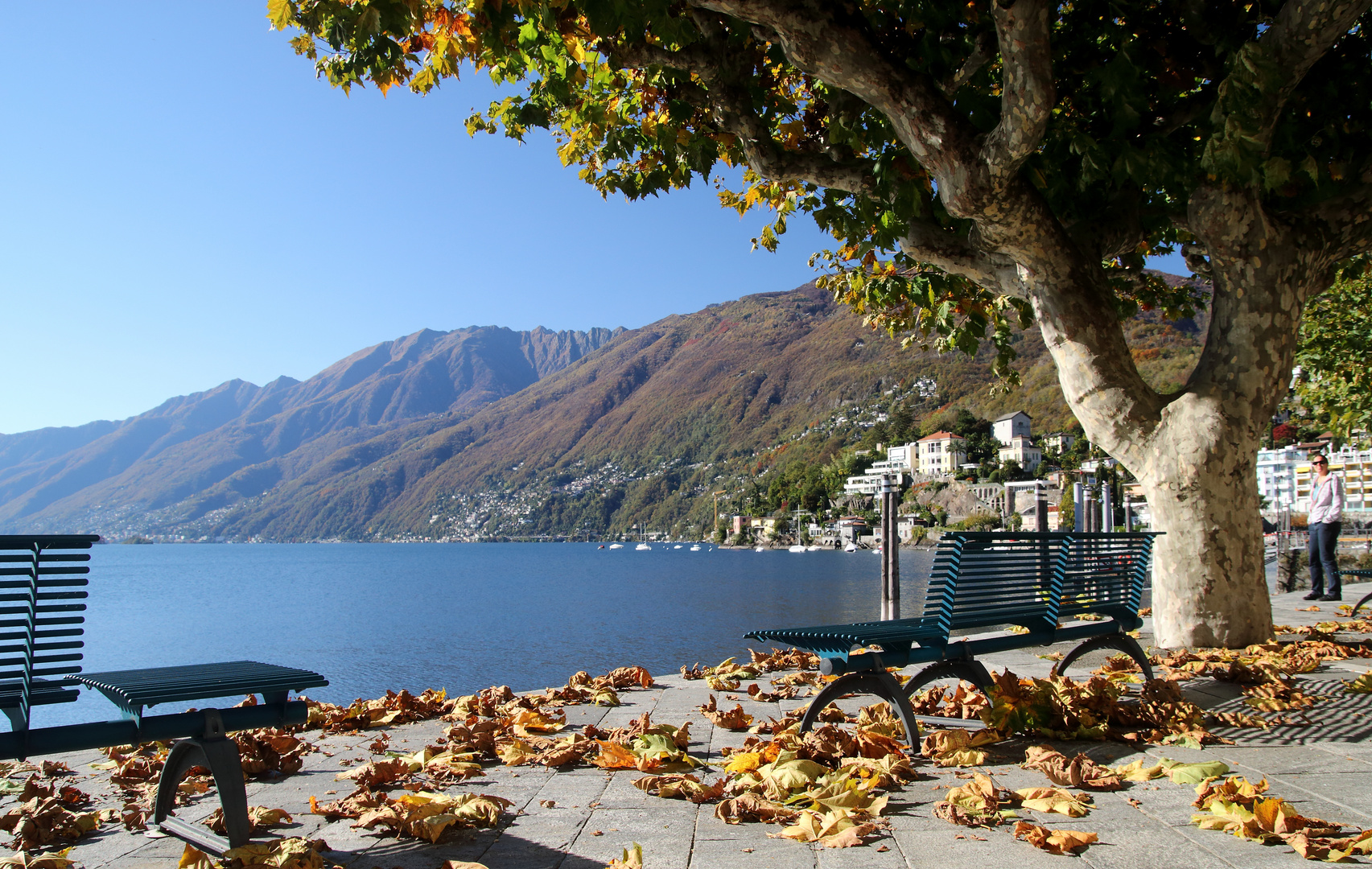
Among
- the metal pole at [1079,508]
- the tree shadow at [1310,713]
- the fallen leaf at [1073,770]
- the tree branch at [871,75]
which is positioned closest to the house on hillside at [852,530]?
the metal pole at [1079,508]

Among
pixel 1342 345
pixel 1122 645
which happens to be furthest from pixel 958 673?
pixel 1342 345

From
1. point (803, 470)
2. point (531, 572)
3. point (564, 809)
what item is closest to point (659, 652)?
point (564, 809)

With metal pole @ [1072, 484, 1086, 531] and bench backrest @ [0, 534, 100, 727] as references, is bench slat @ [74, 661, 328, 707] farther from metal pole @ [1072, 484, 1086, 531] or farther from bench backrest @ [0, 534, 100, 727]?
metal pole @ [1072, 484, 1086, 531]

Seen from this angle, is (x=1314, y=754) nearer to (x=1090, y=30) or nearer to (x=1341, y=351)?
(x=1090, y=30)

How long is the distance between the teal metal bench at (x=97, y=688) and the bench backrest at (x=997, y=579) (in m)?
2.74

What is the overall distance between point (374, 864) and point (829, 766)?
1.78 meters

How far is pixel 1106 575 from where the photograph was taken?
5.18 meters

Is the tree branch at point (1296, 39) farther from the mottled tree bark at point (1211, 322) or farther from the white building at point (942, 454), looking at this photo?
the white building at point (942, 454)

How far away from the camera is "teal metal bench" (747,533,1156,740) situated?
150 inches

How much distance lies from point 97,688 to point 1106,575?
5.03 meters

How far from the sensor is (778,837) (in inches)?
112

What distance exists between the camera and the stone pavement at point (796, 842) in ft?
8.66

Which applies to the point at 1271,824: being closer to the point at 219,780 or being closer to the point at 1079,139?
the point at 219,780

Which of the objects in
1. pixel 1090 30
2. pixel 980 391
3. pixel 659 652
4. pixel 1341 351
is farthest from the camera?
pixel 980 391
